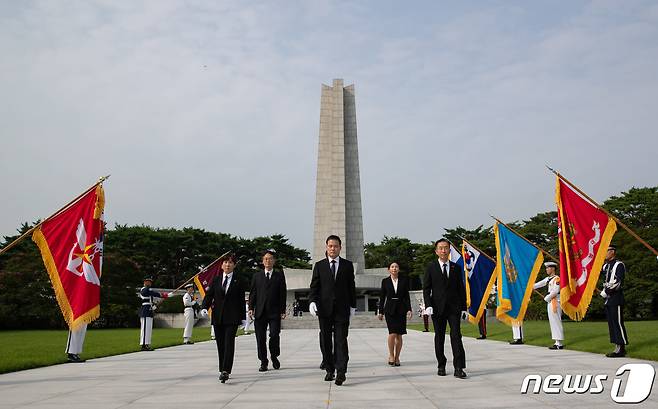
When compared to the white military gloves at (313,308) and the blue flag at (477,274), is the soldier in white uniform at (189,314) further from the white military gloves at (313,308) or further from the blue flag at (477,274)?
the white military gloves at (313,308)

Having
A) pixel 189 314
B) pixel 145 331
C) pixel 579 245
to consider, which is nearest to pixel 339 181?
pixel 189 314

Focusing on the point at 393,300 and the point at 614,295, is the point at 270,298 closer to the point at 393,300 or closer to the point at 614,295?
the point at 393,300

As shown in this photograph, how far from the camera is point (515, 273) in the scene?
14.1 meters

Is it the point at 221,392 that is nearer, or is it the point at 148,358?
the point at 221,392

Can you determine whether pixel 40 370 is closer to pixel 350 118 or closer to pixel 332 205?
pixel 332 205

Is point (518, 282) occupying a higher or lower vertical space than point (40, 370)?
higher

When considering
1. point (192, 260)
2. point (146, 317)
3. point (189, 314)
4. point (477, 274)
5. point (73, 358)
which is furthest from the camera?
point (192, 260)

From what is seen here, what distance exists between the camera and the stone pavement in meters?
5.51

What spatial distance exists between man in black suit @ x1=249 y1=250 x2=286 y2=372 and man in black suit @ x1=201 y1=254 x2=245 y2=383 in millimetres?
700

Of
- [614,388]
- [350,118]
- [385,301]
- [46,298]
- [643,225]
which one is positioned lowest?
[614,388]

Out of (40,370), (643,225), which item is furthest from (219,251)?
(40,370)

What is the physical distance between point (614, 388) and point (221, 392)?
417cm

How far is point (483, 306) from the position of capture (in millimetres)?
15148

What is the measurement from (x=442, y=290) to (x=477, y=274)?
26.9 ft
